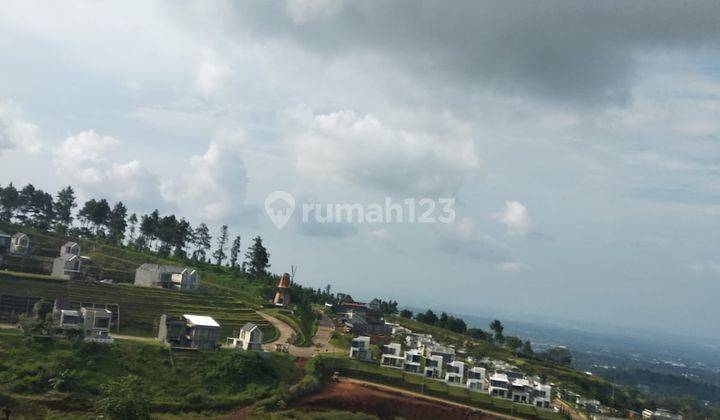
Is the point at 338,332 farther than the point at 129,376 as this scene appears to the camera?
Yes

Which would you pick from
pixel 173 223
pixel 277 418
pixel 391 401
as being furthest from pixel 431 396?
pixel 173 223

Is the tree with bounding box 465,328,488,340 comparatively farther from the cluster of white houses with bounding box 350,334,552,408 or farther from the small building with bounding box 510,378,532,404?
the small building with bounding box 510,378,532,404

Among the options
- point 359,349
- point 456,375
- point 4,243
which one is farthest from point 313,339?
point 4,243

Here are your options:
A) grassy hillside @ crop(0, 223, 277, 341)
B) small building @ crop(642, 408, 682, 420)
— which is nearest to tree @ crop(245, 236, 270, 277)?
grassy hillside @ crop(0, 223, 277, 341)

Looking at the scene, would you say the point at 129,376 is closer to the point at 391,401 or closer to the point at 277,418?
the point at 277,418

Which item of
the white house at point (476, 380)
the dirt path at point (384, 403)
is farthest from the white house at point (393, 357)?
the dirt path at point (384, 403)

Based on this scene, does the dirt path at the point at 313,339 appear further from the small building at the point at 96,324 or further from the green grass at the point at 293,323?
the small building at the point at 96,324
